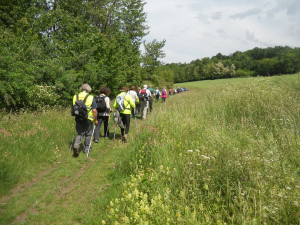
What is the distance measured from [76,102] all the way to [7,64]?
14.8 feet

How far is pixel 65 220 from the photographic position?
369 centimetres

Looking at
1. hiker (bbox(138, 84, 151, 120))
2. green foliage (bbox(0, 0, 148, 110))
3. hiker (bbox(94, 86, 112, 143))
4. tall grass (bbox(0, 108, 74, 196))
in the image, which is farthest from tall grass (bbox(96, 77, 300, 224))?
hiker (bbox(138, 84, 151, 120))

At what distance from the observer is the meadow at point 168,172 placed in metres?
2.70

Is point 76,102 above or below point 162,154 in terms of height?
above

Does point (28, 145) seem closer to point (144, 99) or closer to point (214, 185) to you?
point (214, 185)

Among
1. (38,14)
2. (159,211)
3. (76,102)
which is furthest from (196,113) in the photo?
(38,14)

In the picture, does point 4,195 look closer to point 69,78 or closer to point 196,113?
point 196,113

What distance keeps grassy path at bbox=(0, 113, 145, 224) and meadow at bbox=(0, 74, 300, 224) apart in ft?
0.07

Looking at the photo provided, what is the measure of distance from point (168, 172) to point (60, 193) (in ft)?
9.18

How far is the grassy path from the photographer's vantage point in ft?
12.4

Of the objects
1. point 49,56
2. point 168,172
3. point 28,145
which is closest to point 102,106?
point 28,145

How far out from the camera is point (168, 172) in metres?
3.55

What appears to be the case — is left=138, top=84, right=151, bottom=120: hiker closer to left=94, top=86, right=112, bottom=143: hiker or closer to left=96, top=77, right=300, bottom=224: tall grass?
left=94, top=86, right=112, bottom=143: hiker

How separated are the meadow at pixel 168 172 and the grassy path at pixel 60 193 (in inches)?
0.9
